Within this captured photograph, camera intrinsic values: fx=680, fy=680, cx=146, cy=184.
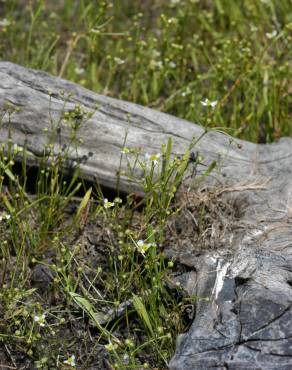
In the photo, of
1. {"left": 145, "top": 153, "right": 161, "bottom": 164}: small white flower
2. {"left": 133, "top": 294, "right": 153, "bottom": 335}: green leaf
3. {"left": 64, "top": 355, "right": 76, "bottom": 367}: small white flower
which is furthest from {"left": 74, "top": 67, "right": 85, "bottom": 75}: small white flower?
{"left": 64, "top": 355, "right": 76, "bottom": 367}: small white flower

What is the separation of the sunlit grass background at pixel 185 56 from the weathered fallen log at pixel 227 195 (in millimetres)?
336

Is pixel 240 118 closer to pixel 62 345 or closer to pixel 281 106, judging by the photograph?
pixel 281 106

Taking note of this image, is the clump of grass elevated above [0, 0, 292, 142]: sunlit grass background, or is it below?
below

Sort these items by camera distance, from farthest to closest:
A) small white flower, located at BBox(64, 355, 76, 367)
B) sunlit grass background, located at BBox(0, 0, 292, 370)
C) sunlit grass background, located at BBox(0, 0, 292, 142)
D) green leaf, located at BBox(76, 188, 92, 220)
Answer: sunlit grass background, located at BBox(0, 0, 292, 142)
green leaf, located at BBox(76, 188, 92, 220)
sunlit grass background, located at BBox(0, 0, 292, 370)
small white flower, located at BBox(64, 355, 76, 367)

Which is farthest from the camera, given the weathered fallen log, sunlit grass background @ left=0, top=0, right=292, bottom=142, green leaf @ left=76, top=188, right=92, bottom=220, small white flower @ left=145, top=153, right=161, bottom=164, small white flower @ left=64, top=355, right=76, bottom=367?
sunlit grass background @ left=0, top=0, right=292, bottom=142

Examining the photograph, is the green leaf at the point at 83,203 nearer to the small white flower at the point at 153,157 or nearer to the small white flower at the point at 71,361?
the small white flower at the point at 153,157

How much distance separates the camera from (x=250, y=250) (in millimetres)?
3426

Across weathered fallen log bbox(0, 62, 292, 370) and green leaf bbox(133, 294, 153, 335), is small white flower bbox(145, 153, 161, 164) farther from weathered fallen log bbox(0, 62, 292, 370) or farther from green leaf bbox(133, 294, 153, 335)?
green leaf bbox(133, 294, 153, 335)

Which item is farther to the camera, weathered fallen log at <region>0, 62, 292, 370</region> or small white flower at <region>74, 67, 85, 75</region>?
small white flower at <region>74, 67, 85, 75</region>

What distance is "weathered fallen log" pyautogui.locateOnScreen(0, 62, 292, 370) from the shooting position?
2992mm

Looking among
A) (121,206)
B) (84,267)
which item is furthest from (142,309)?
(121,206)

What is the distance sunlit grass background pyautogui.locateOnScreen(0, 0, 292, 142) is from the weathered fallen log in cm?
34

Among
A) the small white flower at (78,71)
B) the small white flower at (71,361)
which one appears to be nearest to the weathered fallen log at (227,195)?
the small white flower at (71,361)

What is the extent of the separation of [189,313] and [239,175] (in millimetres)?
1002
